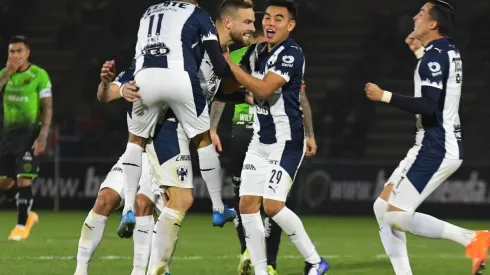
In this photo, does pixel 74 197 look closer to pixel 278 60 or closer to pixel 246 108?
pixel 246 108

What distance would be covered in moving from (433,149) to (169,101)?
2.14 metres

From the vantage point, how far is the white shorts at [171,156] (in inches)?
307

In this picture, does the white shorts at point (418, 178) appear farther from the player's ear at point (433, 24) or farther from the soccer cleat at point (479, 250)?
the player's ear at point (433, 24)

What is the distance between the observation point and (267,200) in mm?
8492

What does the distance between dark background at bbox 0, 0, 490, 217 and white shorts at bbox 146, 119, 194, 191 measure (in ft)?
34.1

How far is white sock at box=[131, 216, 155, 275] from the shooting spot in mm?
8242

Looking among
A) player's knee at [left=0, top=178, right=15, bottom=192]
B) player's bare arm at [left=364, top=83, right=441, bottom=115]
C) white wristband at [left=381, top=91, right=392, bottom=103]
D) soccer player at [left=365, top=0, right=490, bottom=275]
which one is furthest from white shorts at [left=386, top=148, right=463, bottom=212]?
player's knee at [left=0, top=178, right=15, bottom=192]

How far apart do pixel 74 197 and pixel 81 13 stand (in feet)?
21.9

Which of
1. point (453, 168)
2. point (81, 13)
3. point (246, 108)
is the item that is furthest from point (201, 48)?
point (81, 13)

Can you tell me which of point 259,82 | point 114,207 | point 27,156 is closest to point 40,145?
point 27,156

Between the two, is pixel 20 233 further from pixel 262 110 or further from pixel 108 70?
pixel 108 70

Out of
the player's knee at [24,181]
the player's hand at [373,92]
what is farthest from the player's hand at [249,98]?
the player's knee at [24,181]

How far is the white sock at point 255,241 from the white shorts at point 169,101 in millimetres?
1075

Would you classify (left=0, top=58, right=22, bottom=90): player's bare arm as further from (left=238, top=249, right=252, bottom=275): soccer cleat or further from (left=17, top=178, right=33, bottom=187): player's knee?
(left=238, top=249, right=252, bottom=275): soccer cleat
